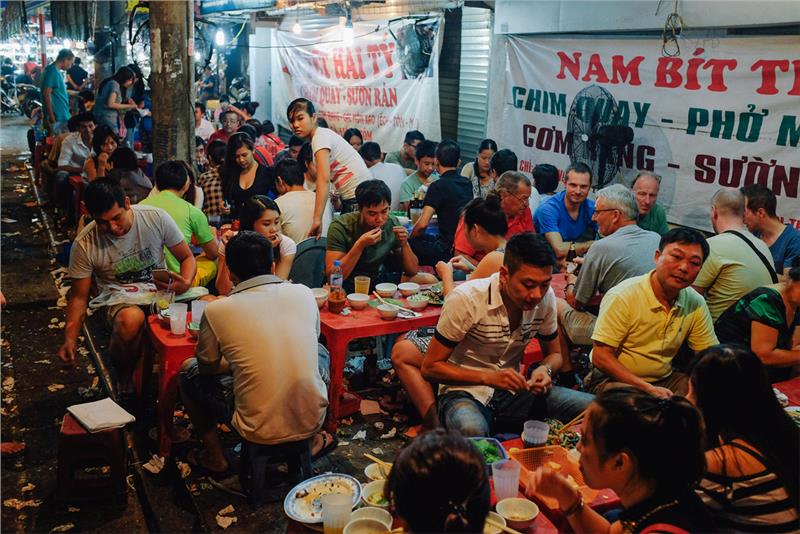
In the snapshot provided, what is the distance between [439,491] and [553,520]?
1126mm

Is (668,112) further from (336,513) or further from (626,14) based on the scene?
(336,513)

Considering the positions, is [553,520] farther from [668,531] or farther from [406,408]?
[406,408]

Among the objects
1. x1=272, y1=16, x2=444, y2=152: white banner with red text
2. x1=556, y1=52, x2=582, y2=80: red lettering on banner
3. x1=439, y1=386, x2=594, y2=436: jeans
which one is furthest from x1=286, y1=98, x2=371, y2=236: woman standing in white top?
x1=272, y1=16, x2=444, y2=152: white banner with red text

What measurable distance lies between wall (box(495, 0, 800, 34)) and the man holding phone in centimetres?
392

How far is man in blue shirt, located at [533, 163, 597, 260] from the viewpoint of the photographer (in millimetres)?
7297

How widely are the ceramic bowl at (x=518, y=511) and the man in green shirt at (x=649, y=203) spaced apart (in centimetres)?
453

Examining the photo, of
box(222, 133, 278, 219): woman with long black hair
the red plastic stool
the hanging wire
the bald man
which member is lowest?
Result: the red plastic stool

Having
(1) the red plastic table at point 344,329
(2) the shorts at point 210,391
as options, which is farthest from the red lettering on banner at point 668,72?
(2) the shorts at point 210,391

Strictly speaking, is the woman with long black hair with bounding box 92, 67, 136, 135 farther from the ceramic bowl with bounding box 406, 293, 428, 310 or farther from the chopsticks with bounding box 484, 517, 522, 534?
the chopsticks with bounding box 484, 517, 522, 534

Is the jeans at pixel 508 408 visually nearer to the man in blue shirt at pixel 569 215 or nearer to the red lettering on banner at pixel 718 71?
the man in blue shirt at pixel 569 215

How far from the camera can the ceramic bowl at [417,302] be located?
5656 millimetres

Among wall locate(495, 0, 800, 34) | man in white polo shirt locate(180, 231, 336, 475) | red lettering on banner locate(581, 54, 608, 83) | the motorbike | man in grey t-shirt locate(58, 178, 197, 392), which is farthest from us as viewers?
the motorbike

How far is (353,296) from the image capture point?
18.7ft

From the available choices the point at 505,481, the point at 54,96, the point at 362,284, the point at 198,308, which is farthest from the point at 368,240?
the point at 54,96
